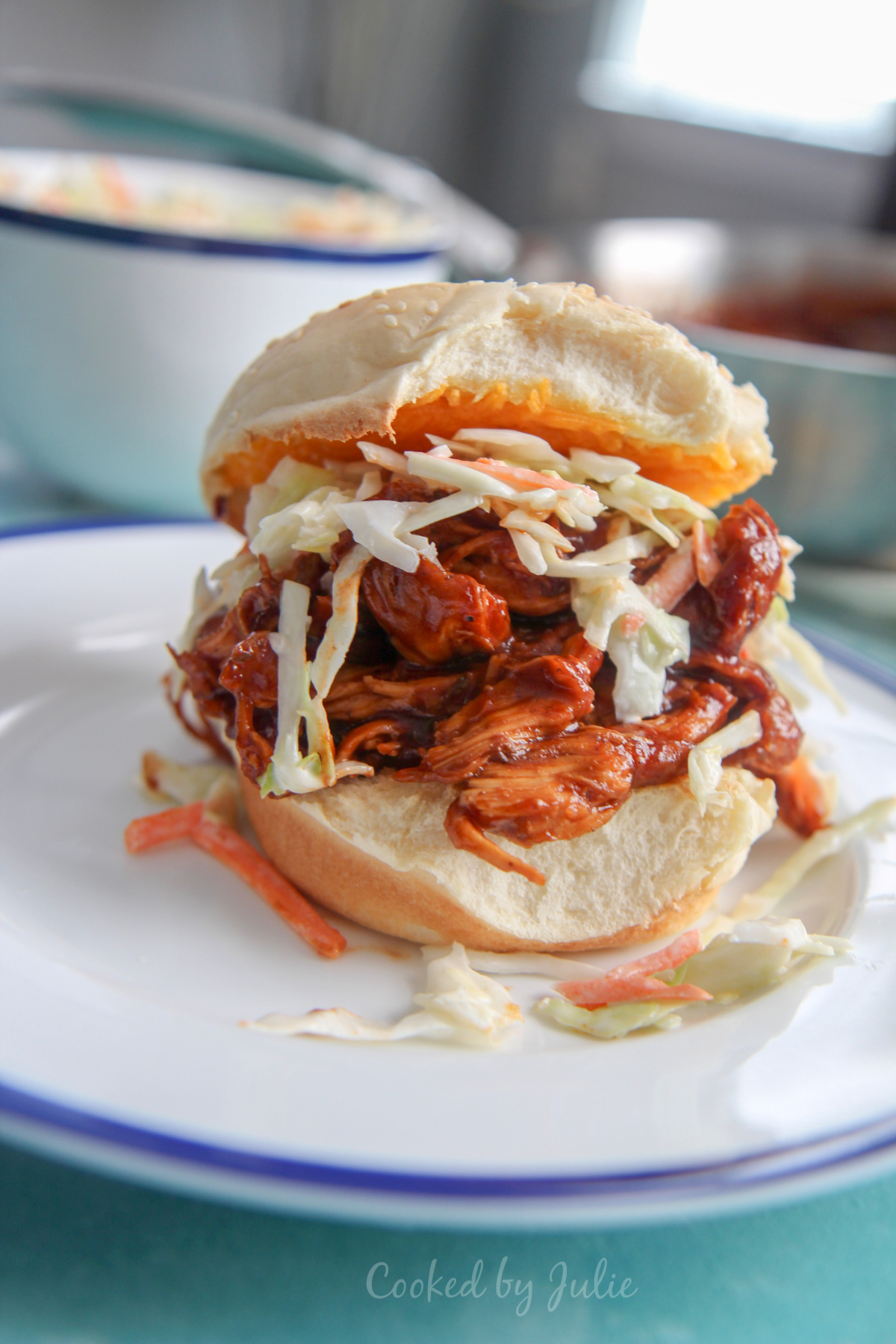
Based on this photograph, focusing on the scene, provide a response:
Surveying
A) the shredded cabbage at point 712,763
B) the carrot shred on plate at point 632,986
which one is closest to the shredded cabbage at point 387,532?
the shredded cabbage at point 712,763

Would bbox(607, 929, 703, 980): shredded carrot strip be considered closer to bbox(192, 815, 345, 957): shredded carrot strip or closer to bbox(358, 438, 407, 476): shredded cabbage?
bbox(192, 815, 345, 957): shredded carrot strip

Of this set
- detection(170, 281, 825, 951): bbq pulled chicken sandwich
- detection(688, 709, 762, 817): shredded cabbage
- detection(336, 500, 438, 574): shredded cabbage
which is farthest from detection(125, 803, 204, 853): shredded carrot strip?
detection(688, 709, 762, 817): shredded cabbage

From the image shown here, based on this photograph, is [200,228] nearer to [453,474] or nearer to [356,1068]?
[453,474]

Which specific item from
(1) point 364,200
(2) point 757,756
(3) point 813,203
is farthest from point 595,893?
(3) point 813,203

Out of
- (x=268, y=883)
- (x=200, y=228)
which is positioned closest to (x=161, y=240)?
(x=200, y=228)

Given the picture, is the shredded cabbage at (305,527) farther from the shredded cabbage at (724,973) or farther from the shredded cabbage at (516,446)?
the shredded cabbage at (724,973)

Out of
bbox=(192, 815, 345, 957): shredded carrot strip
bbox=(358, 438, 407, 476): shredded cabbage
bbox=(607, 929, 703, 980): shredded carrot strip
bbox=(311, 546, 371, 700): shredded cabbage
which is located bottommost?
bbox=(192, 815, 345, 957): shredded carrot strip

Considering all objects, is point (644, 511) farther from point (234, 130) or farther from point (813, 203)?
point (813, 203)
